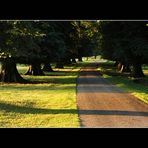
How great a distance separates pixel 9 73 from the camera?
36.5m

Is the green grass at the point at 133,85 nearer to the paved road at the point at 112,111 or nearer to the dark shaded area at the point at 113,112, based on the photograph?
the paved road at the point at 112,111

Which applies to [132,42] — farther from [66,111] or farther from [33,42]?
[66,111]

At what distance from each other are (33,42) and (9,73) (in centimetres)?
825

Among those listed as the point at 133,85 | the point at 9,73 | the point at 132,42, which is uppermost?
the point at 132,42

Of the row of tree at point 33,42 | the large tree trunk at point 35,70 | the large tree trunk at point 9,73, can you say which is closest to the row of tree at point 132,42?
the row of tree at point 33,42

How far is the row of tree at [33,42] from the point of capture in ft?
71.3

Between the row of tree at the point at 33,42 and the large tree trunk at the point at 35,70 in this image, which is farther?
the large tree trunk at the point at 35,70

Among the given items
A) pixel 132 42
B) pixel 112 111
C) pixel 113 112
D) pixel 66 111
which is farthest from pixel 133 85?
pixel 66 111

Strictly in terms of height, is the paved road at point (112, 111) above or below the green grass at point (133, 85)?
above

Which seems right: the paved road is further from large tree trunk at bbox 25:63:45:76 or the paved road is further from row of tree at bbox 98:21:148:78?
large tree trunk at bbox 25:63:45:76
